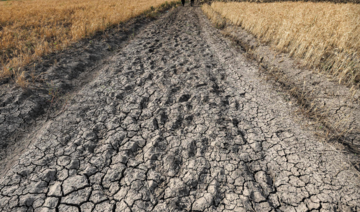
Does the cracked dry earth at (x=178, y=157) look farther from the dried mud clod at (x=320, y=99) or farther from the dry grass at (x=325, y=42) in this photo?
the dry grass at (x=325, y=42)

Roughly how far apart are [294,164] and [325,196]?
377mm

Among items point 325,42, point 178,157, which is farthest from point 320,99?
point 178,157

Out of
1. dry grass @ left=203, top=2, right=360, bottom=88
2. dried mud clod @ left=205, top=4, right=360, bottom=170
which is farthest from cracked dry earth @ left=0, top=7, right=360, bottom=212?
dry grass @ left=203, top=2, right=360, bottom=88

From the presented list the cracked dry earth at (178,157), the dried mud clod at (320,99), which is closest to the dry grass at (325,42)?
the dried mud clod at (320,99)

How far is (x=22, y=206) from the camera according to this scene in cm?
153

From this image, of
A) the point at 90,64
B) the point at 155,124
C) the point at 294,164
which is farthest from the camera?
the point at 90,64

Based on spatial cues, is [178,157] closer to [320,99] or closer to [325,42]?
[320,99]

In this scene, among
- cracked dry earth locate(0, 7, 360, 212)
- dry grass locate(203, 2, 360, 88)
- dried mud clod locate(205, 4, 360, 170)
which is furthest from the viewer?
dry grass locate(203, 2, 360, 88)

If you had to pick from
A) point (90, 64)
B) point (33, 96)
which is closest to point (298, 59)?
point (90, 64)

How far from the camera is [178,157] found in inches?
79.4

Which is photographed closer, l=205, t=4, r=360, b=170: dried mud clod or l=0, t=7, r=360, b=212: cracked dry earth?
l=0, t=7, r=360, b=212: cracked dry earth

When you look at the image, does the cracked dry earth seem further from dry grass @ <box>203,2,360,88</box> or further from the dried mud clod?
dry grass @ <box>203,2,360,88</box>

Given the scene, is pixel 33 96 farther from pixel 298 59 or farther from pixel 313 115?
pixel 298 59

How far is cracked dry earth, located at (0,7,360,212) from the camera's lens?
63.0 inches
